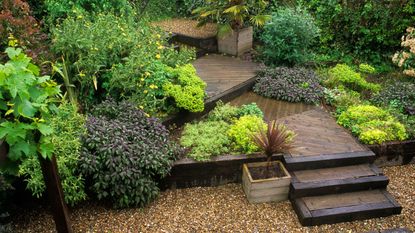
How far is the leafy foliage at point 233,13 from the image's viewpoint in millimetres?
7840

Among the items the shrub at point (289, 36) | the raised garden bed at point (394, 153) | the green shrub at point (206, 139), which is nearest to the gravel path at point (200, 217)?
the green shrub at point (206, 139)

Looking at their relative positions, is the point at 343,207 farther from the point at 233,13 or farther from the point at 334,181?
the point at 233,13

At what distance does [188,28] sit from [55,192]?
6043 millimetres

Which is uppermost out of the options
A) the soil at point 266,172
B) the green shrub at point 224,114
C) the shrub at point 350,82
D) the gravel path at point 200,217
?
the shrub at point 350,82

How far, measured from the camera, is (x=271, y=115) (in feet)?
20.6

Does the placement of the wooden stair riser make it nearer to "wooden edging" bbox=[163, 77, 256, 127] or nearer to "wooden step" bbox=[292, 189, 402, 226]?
"wooden step" bbox=[292, 189, 402, 226]

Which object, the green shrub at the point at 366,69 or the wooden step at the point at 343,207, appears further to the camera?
the green shrub at the point at 366,69

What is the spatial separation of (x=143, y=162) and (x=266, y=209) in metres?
1.62

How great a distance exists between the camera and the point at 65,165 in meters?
4.36

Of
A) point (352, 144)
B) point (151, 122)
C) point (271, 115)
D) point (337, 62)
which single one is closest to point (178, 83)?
point (151, 122)

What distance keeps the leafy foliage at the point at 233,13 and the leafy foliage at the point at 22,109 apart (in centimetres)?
538

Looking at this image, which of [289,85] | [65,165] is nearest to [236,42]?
[289,85]

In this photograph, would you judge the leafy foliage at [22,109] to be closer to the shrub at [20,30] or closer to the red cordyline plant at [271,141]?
the shrub at [20,30]

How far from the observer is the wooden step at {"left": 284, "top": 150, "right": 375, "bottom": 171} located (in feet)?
16.8
